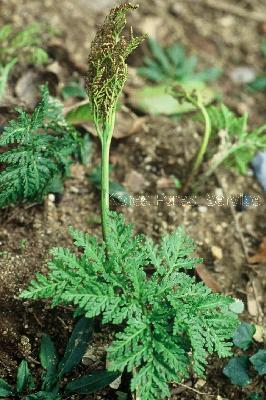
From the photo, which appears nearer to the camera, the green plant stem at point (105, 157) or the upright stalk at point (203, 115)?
the green plant stem at point (105, 157)

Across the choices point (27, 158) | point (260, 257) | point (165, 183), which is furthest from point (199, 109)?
point (27, 158)

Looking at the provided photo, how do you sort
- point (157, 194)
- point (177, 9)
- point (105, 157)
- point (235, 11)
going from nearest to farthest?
point (105, 157) < point (157, 194) < point (177, 9) < point (235, 11)

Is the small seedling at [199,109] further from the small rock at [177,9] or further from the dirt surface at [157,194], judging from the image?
the small rock at [177,9]

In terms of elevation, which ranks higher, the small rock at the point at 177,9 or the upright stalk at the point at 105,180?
the small rock at the point at 177,9

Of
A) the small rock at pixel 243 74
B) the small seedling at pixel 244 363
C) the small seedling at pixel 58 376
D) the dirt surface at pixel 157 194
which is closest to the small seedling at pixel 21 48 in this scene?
the dirt surface at pixel 157 194

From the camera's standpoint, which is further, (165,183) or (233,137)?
(165,183)

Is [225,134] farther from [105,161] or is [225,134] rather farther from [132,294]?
[132,294]

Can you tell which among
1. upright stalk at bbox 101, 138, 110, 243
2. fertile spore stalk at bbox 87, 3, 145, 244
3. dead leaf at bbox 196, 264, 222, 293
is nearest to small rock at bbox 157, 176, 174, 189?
dead leaf at bbox 196, 264, 222, 293

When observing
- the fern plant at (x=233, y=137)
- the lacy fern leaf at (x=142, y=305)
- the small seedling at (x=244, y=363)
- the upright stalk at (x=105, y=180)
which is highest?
the fern plant at (x=233, y=137)
